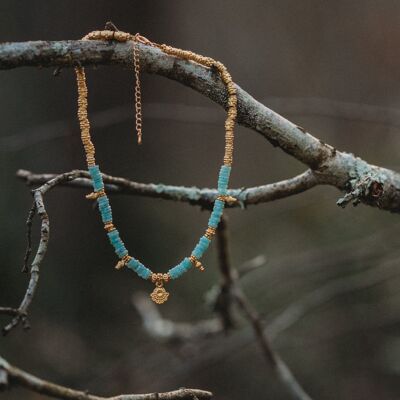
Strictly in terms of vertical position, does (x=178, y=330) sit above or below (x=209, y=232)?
above

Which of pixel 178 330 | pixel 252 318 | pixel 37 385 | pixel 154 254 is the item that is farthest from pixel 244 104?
pixel 154 254

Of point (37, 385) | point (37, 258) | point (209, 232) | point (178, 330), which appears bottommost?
point (37, 385)

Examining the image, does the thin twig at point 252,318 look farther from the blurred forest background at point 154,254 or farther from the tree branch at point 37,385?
the tree branch at point 37,385

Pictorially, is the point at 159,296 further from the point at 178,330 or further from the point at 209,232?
the point at 178,330

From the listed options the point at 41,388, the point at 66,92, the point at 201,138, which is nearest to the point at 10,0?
the point at 66,92

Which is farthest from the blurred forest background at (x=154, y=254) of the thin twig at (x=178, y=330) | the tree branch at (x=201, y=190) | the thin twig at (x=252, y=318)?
the tree branch at (x=201, y=190)

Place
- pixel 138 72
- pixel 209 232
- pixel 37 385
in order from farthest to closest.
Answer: pixel 209 232 < pixel 138 72 < pixel 37 385
